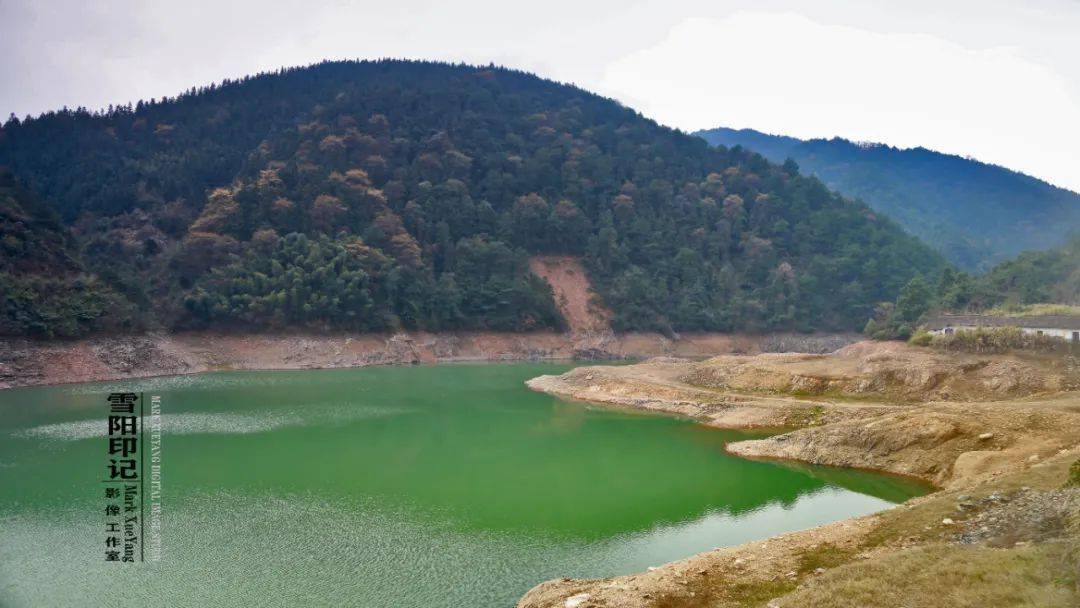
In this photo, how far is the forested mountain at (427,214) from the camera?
67.8 m

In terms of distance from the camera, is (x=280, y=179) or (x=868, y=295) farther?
(x=868, y=295)

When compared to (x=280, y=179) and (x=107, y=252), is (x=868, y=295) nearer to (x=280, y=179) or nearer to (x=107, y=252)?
(x=280, y=179)

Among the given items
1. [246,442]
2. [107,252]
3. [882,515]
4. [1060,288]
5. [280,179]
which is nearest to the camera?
[882,515]

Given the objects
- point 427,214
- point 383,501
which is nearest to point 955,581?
point 383,501

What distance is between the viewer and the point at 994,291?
202ft

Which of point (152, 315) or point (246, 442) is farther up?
point (152, 315)

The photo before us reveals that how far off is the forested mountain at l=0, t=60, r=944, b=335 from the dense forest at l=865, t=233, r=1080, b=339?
22.2 m

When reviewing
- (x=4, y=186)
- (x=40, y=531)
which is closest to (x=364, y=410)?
(x=40, y=531)

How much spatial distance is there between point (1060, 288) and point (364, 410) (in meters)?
61.4

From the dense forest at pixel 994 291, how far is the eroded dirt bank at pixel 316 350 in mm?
19778

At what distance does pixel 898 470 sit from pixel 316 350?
51.4 meters

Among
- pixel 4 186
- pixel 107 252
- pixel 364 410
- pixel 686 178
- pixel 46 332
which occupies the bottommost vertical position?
pixel 364 410

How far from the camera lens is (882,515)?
1591 centimetres

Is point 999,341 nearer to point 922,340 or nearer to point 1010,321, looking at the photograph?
point 922,340
